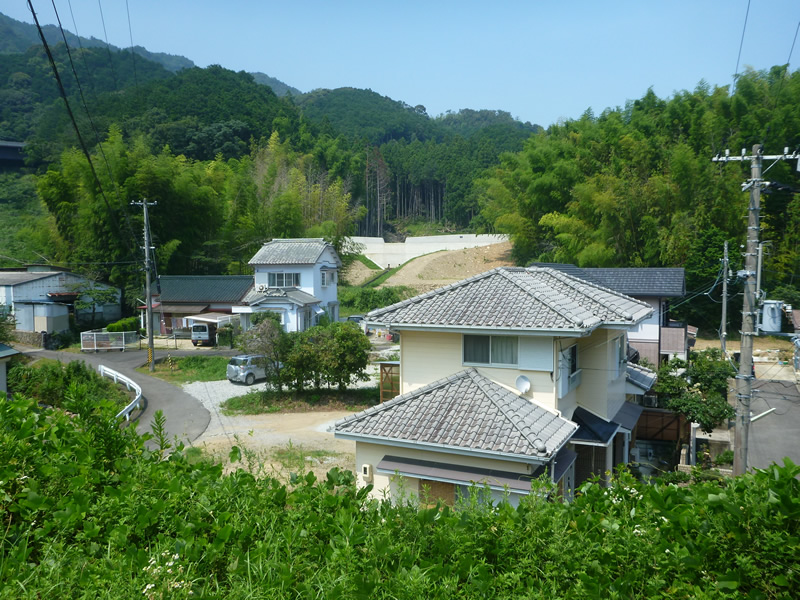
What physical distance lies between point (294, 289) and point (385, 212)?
31279 millimetres

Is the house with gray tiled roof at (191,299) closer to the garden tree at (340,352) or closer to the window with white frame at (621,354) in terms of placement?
the garden tree at (340,352)

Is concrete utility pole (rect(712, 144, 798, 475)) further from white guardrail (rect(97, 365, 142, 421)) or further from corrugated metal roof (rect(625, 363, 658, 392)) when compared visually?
white guardrail (rect(97, 365, 142, 421))

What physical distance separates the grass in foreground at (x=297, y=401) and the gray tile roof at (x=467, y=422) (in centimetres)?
686

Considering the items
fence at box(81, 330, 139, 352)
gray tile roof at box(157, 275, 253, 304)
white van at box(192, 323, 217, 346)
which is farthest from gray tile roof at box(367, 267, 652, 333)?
gray tile roof at box(157, 275, 253, 304)

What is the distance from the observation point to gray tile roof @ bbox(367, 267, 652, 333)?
7.31 metres

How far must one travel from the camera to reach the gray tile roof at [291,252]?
77.2ft

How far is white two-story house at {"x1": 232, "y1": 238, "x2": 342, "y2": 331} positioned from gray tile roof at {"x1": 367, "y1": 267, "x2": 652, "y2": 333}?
14132 millimetres

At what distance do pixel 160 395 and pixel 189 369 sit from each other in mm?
3203

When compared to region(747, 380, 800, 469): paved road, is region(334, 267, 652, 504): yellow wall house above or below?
above

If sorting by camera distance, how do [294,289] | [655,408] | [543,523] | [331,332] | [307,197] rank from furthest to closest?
[307,197], [294,289], [331,332], [655,408], [543,523]

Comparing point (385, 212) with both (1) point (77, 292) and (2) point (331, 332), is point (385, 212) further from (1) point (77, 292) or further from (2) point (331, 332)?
(2) point (331, 332)

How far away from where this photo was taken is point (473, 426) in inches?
263

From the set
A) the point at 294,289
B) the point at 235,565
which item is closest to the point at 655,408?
the point at 235,565

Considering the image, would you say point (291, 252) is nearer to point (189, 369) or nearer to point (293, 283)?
point (293, 283)
